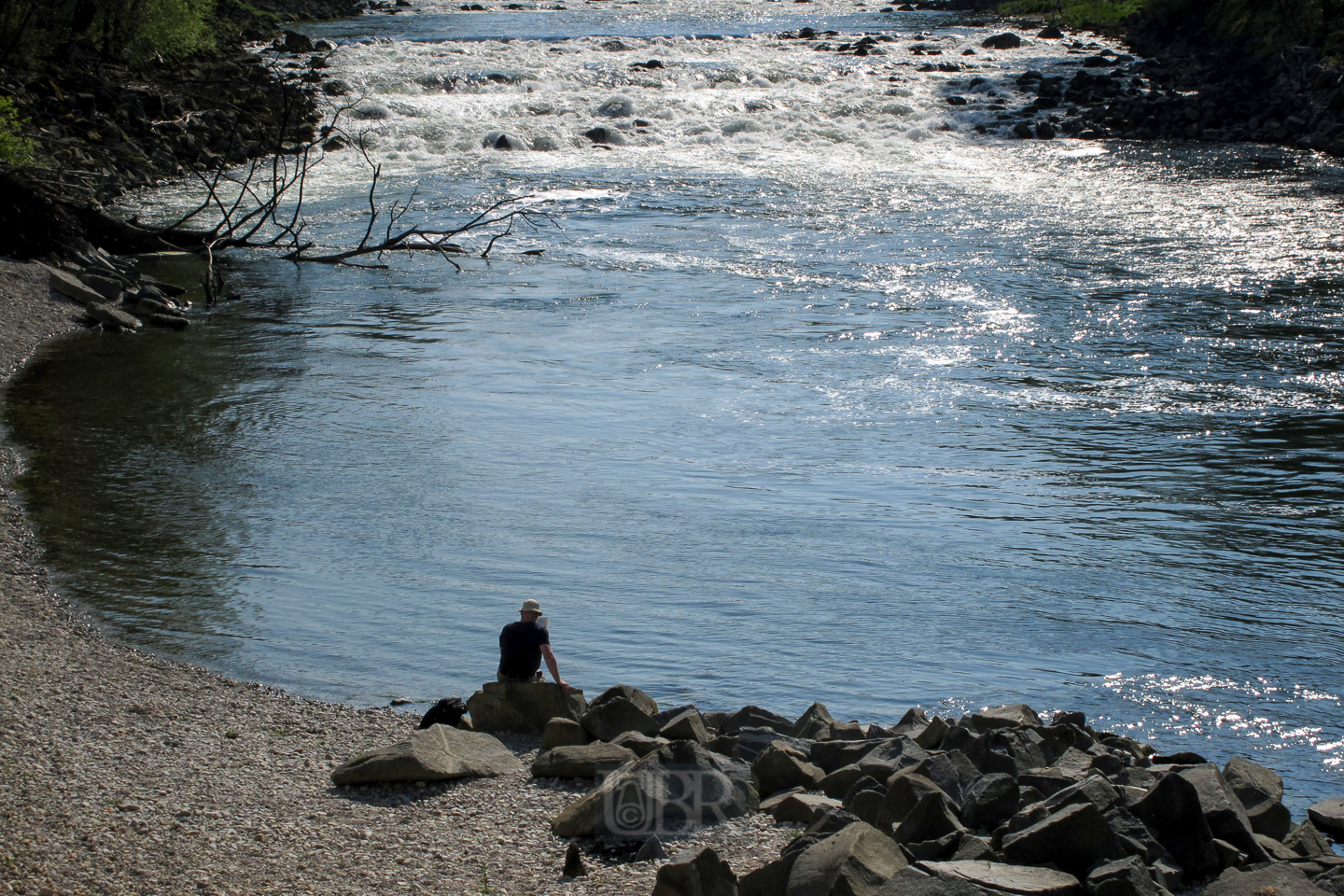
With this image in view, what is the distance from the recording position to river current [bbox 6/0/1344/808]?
35.3 ft

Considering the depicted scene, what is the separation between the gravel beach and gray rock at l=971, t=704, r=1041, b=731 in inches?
82.8

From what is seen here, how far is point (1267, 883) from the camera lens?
6.29m

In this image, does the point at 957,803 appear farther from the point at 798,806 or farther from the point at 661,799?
the point at 661,799

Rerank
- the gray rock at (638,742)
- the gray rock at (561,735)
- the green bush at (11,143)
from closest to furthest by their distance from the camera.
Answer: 1. the gray rock at (638,742)
2. the gray rock at (561,735)
3. the green bush at (11,143)

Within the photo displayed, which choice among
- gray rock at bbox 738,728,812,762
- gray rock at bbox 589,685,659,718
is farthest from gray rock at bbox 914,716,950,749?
gray rock at bbox 589,685,659,718

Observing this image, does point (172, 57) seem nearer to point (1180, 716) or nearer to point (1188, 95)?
point (1188, 95)

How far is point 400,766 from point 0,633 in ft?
14.5

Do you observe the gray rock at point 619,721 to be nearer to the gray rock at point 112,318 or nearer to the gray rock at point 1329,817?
the gray rock at point 1329,817

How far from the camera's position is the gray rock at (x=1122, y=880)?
237 inches

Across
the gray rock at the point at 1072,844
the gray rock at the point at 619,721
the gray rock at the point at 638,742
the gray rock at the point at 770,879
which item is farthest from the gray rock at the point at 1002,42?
the gray rock at the point at 770,879

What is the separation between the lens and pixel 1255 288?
23906 millimetres

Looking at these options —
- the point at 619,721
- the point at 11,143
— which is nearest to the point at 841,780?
the point at 619,721

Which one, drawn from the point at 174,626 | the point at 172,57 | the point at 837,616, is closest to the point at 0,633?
the point at 174,626

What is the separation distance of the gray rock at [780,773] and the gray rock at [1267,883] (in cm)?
240
